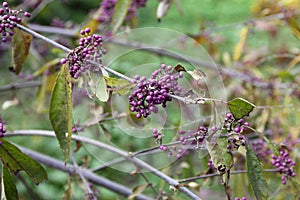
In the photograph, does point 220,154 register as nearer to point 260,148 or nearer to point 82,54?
point 82,54

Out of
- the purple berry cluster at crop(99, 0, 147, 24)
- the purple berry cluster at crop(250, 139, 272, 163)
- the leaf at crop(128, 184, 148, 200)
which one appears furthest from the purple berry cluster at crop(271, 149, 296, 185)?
the purple berry cluster at crop(99, 0, 147, 24)

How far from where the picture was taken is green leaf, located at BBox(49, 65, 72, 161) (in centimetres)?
66

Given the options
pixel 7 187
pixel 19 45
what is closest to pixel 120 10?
pixel 19 45

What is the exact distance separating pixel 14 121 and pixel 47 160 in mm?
1435

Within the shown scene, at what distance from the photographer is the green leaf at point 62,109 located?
A: 0.66 metres

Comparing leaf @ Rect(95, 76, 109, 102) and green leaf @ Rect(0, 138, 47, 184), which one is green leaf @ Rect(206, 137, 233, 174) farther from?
green leaf @ Rect(0, 138, 47, 184)

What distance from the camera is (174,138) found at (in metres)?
0.92

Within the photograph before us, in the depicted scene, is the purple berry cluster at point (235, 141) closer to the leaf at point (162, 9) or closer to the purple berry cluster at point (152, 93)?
the purple berry cluster at point (152, 93)

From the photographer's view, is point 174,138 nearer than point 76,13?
Yes

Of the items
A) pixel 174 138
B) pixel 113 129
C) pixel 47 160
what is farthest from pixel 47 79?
pixel 174 138

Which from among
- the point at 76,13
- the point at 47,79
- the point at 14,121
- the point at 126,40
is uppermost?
the point at 76,13

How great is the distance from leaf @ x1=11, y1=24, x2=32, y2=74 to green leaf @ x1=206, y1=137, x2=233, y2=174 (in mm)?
410

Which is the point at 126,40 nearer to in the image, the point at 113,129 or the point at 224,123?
the point at 113,129

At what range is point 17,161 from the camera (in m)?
0.77
